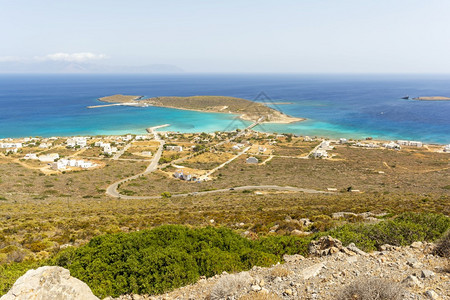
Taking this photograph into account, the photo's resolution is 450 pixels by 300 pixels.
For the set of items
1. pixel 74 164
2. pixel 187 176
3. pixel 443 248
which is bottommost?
pixel 187 176

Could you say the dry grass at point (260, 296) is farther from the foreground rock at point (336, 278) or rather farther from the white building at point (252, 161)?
the white building at point (252, 161)

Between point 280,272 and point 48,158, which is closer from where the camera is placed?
point 280,272

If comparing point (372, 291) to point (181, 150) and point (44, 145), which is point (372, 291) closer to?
point (181, 150)

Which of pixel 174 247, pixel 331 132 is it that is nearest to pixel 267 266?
pixel 174 247

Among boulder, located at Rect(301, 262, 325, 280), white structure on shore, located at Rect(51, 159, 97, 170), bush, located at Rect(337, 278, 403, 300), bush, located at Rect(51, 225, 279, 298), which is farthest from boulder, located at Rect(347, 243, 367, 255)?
white structure on shore, located at Rect(51, 159, 97, 170)

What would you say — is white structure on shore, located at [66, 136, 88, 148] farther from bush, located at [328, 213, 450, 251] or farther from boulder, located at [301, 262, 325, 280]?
boulder, located at [301, 262, 325, 280]

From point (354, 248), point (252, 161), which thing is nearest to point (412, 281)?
point (354, 248)

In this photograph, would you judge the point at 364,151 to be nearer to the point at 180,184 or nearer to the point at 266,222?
the point at 180,184
